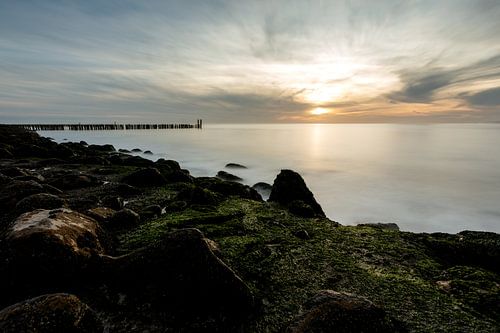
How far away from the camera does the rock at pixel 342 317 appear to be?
332cm

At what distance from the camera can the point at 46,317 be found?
2992mm

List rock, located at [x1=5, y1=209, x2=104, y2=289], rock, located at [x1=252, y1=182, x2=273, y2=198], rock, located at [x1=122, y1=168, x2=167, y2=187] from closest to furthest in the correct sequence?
rock, located at [x1=5, y1=209, x2=104, y2=289] < rock, located at [x1=122, y1=168, x2=167, y2=187] < rock, located at [x1=252, y1=182, x2=273, y2=198]

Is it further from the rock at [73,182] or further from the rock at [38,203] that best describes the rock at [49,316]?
the rock at [73,182]

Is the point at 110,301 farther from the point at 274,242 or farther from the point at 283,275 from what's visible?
the point at 274,242

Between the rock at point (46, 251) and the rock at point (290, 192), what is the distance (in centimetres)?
719

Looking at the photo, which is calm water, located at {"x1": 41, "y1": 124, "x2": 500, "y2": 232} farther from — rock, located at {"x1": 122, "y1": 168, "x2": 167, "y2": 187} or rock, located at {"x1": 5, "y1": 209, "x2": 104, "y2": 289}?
rock, located at {"x1": 5, "y1": 209, "x2": 104, "y2": 289}

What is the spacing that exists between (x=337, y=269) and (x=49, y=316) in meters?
4.44

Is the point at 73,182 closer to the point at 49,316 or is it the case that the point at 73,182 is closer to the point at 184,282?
the point at 184,282

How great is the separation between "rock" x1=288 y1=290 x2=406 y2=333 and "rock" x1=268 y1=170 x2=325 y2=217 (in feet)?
22.3

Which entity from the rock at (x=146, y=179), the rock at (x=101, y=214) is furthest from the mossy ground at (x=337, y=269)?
the rock at (x=146, y=179)

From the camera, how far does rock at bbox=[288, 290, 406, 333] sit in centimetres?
332

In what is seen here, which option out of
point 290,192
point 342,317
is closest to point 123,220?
point 342,317

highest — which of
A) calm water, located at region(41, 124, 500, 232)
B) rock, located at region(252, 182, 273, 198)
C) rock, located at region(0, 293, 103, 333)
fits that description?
rock, located at region(0, 293, 103, 333)

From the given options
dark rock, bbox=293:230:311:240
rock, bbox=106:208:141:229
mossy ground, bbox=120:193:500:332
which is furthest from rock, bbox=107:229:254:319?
dark rock, bbox=293:230:311:240
